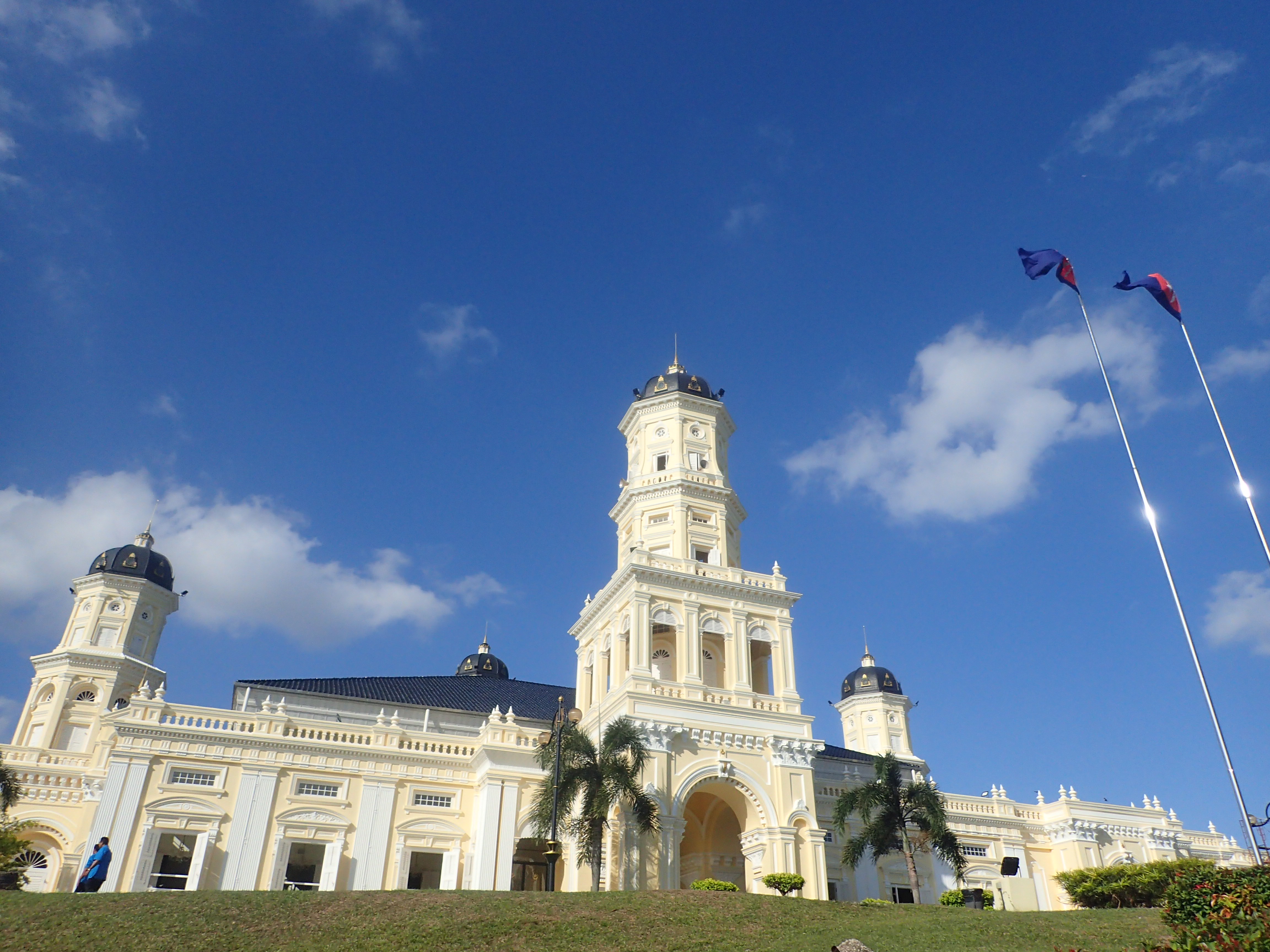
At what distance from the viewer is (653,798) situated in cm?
3409

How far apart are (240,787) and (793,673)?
22.5 metres

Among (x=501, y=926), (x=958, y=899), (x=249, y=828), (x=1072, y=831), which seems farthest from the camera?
(x=1072, y=831)

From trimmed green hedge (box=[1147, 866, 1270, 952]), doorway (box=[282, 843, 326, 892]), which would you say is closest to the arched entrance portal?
doorway (box=[282, 843, 326, 892])

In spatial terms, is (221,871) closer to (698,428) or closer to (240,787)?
(240,787)

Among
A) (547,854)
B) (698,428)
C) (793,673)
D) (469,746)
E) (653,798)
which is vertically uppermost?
(698,428)

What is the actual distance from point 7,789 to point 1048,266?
1544 inches

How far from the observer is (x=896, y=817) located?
36.0m

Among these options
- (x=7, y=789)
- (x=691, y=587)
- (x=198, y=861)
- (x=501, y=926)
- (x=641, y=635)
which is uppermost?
(x=691, y=587)

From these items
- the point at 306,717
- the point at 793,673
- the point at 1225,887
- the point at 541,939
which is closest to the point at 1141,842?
the point at 793,673

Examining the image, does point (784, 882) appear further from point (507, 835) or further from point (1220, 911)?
point (1220, 911)

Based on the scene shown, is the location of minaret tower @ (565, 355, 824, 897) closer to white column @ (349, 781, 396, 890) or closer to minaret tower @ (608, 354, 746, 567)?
minaret tower @ (608, 354, 746, 567)

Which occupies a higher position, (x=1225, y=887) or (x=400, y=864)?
(x=400, y=864)

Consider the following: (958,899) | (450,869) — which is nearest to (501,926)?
(450,869)

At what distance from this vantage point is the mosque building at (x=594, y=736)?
33.9m
